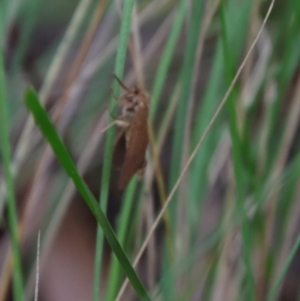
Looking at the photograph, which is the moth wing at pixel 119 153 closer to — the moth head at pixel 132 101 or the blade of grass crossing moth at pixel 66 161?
the moth head at pixel 132 101

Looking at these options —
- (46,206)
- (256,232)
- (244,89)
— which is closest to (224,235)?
(256,232)

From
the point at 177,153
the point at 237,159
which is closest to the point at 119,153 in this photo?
the point at 177,153

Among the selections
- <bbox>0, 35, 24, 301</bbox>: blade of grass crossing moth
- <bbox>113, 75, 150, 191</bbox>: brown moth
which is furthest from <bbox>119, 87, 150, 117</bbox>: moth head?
<bbox>0, 35, 24, 301</bbox>: blade of grass crossing moth

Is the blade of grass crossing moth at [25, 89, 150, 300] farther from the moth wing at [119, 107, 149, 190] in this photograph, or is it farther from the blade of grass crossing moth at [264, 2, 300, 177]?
the blade of grass crossing moth at [264, 2, 300, 177]

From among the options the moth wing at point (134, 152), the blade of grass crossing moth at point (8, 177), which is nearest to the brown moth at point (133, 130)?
the moth wing at point (134, 152)

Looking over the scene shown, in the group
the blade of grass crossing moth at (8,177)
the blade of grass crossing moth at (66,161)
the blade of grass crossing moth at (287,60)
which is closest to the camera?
the blade of grass crossing moth at (66,161)

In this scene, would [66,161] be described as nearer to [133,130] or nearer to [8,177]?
[8,177]

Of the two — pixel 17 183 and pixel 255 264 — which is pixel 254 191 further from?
pixel 17 183
